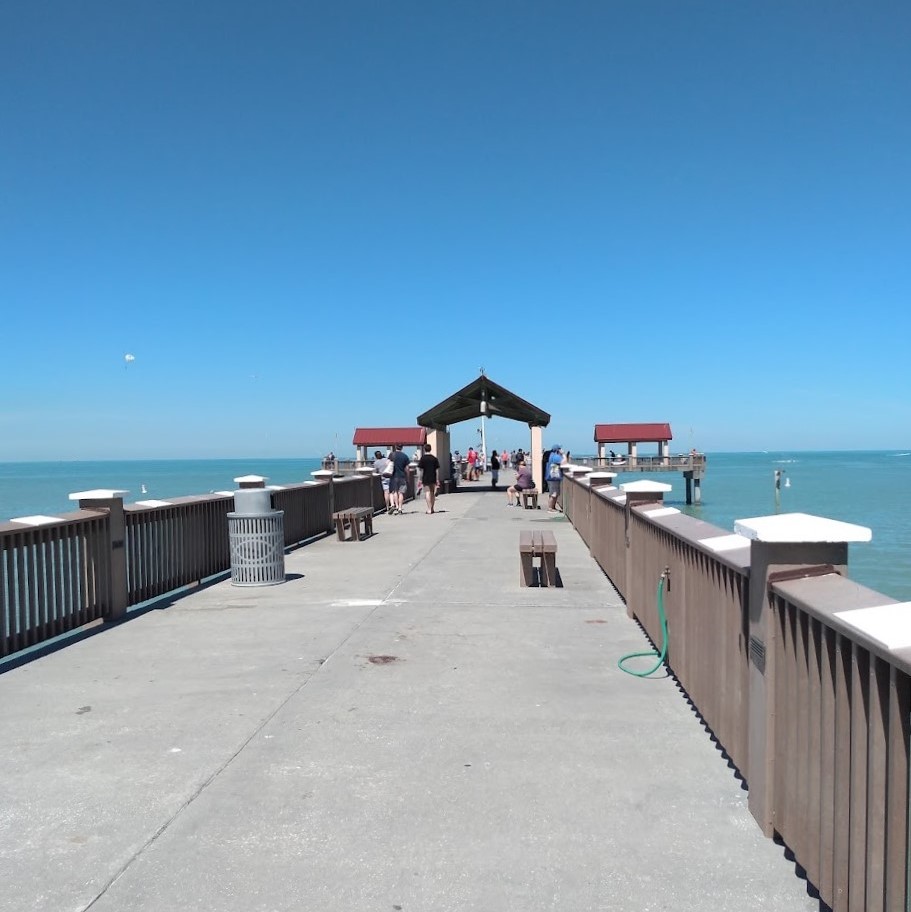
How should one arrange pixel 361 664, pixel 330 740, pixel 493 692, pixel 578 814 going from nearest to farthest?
pixel 578 814
pixel 330 740
pixel 493 692
pixel 361 664

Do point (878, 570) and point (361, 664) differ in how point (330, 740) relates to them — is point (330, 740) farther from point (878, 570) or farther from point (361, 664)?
point (878, 570)

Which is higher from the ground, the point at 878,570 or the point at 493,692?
the point at 493,692

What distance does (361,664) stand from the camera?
21.6 ft

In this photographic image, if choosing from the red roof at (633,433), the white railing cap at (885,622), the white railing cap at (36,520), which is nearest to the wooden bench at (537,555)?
the white railing cap at (36,520)

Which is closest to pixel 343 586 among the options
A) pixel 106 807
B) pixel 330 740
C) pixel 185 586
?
pixel 185 586

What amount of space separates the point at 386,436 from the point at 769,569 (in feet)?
181

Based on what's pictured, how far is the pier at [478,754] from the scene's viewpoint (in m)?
3.14

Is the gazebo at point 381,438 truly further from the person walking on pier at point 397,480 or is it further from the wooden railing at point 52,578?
the wooden railing at point 52,578

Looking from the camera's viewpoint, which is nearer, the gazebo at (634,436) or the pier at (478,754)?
the pier at (478,754)

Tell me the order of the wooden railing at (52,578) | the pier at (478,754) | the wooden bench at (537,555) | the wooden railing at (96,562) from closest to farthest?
1. the pier at (478,754)
2. the wooden railing at (52,578)
3. the wooden railing at (96,562)
4. the wooden bench at (537,555)

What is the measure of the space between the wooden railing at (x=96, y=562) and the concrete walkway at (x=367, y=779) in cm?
45

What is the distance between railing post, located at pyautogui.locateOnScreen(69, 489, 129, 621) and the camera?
27.3 ft

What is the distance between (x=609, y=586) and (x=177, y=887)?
7613 mm

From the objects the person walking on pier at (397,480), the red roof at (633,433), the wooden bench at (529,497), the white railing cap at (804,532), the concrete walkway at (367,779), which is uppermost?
the red roof at (633,433)
